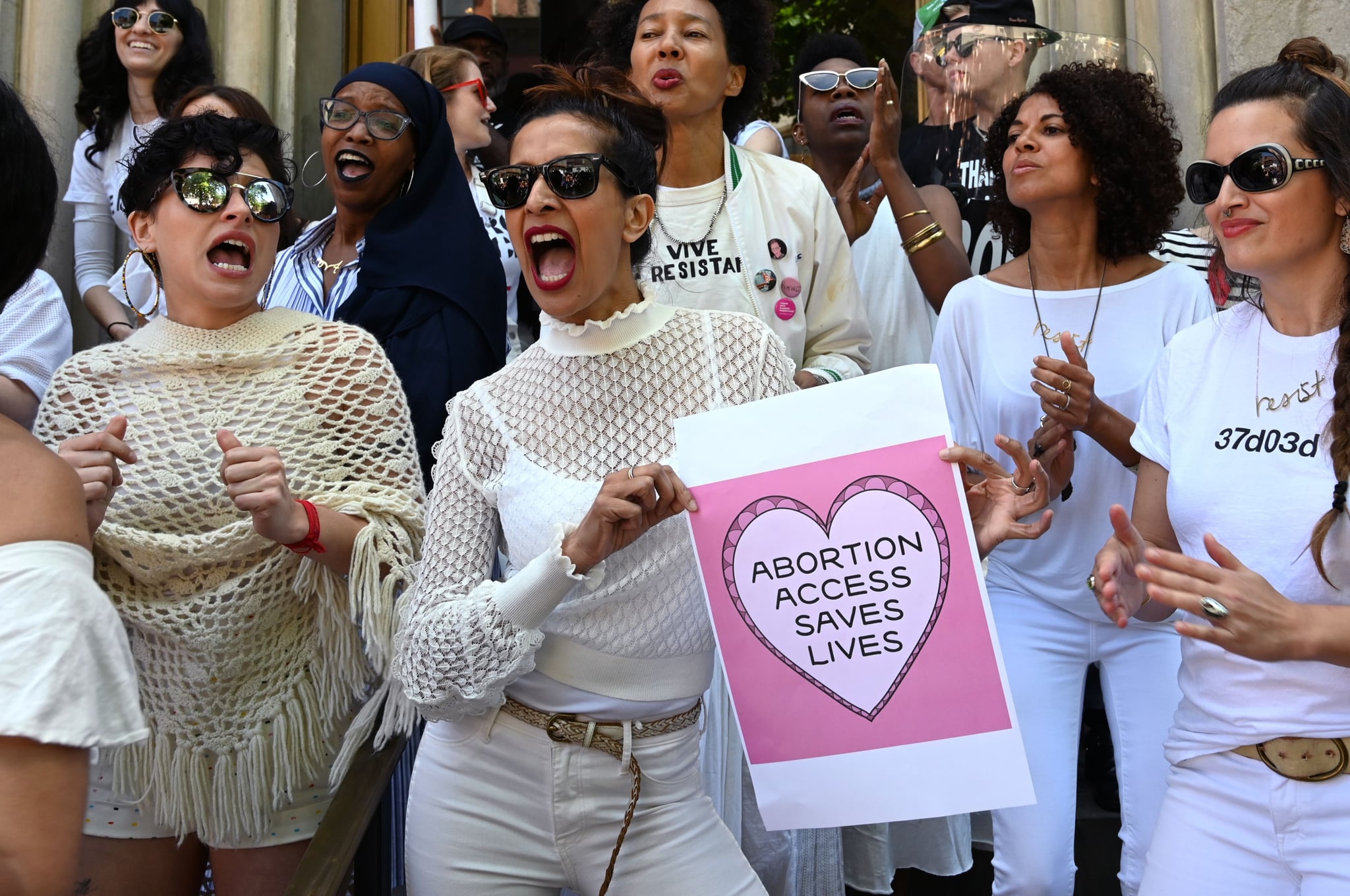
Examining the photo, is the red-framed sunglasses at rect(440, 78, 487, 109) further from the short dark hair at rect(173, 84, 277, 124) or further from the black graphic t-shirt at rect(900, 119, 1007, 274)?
the black graphic t-shirt at rect(900, 119, 1007, 274)

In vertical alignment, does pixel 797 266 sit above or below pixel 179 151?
below

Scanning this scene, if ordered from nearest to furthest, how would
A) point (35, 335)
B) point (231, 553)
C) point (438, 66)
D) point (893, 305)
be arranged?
1. point (231, 553)
2. point (35, 335)
3. point (893, 305)
4. point (438, 66)

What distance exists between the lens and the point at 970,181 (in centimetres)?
442

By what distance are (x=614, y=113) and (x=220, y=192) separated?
1.07 metres

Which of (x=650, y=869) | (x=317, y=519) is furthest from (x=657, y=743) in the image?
(x=317, y=519)

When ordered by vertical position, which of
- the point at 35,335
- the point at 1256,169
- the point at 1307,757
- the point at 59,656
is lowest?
the point at 1307,757

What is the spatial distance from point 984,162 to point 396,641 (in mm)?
2647

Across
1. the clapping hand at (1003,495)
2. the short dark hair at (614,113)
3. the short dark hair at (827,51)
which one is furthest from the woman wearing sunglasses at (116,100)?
the clapping hand at (1003,495)

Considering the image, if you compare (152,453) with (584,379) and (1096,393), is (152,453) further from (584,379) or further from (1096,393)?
(1096,393)

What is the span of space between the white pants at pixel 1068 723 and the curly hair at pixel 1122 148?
1.12m

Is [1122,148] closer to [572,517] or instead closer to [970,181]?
[970,181]

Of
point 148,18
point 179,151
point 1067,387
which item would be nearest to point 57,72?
point 148,18

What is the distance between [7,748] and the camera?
157 cm

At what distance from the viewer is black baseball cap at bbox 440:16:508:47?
5977mm
